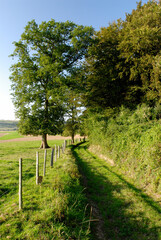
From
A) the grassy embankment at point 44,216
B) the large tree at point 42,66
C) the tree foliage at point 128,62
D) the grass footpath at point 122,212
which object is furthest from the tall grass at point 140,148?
the large tree at point 42,66

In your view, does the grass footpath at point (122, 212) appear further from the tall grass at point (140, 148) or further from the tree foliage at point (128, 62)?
the tree foliage at point (128, 62)

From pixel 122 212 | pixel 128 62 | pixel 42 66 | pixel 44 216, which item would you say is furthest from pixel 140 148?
pixel 42 66

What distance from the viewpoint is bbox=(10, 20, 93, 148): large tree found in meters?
24.5

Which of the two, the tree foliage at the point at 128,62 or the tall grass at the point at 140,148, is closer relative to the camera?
the tall grass at the point at 140,148

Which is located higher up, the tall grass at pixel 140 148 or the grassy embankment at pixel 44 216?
the tall grass at pixel 140 148

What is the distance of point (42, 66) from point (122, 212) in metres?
23.9

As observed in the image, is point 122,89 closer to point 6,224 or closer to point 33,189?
point 33,189

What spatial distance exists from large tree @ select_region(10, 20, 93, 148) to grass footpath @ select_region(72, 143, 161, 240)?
17526 millimetres

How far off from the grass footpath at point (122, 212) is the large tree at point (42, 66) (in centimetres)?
1753

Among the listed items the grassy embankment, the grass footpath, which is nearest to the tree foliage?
the grass footpath

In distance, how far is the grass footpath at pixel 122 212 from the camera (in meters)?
5.16

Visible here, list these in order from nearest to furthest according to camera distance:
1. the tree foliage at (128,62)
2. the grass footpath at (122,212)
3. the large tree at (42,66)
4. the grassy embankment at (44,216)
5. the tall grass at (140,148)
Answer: the grassy embankment at (44,216) < the grass footpath at (122,212) < the tall grass at (140,148) < the tree foliage at (128,62) < the large tree at (42,66)

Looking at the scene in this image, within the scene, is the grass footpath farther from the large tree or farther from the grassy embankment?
the large tree

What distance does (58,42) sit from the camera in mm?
25625
